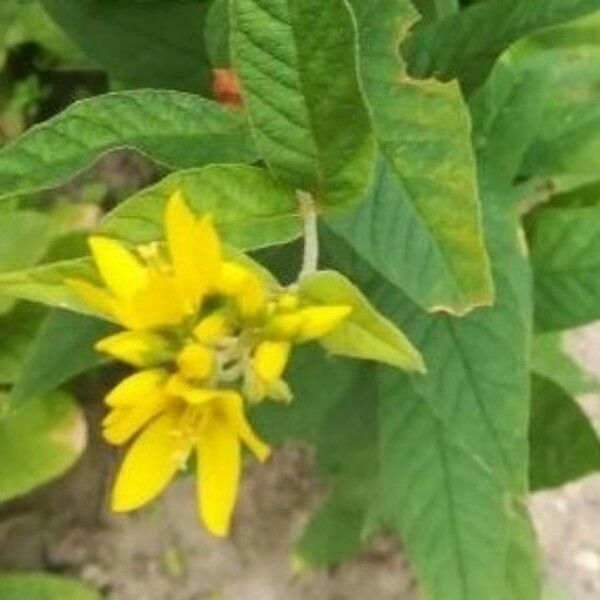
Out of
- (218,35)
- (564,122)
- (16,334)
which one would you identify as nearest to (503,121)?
(564,122)

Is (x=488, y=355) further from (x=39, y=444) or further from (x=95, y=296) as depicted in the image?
(x=39, y=444)

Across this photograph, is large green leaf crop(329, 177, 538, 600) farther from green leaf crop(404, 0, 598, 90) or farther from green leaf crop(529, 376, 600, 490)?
green leaf crop(529, 376, 600, 490)

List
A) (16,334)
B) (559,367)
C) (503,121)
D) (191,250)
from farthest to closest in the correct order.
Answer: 1. (16,334)
2. (559,367)
3. (503,121)
4. (191,250)

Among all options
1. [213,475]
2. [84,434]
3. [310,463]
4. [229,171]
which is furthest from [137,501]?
[310,463]

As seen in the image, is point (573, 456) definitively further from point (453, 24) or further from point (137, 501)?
point (137, 501)

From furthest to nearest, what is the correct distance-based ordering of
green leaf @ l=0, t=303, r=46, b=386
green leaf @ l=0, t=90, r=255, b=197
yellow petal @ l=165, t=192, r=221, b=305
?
green leaf @ l=0, t=303, r=46, b=386, green leaf @ l=0, t=90, r=255, b=197, yellow petal @ l=165, t=192, r=221, b=305

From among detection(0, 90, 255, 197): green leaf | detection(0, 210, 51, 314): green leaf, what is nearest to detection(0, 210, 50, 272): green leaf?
A: detection(0, 210, 51, 314): green leaf
